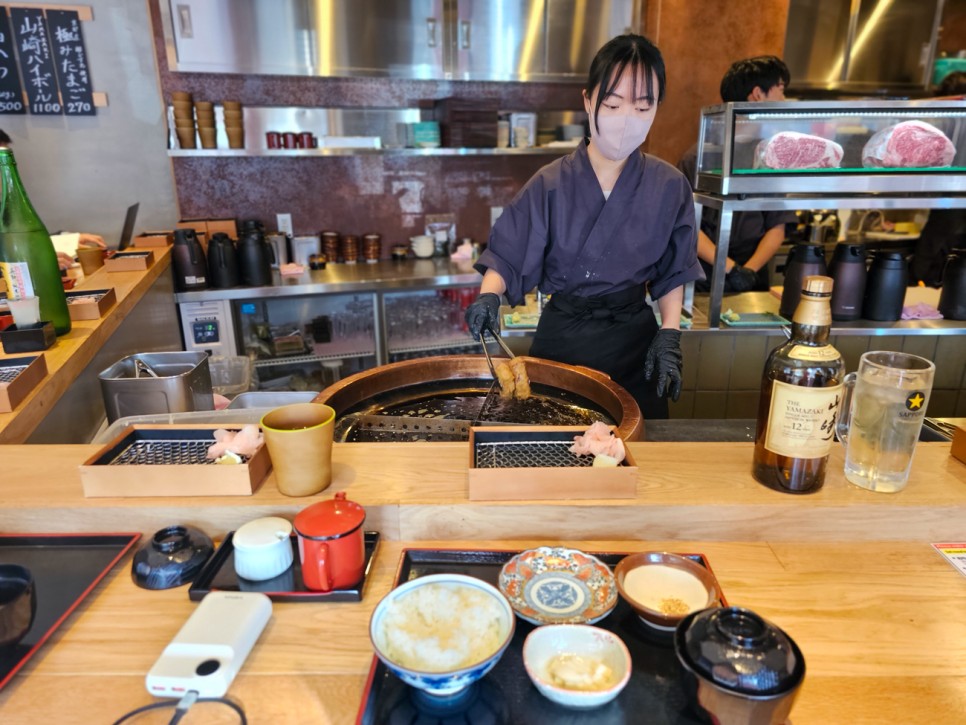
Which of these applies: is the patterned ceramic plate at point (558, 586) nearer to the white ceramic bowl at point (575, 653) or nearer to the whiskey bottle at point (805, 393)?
the white ceramic bowl at point (575, 653)

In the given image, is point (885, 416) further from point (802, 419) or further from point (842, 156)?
point (842, 156)

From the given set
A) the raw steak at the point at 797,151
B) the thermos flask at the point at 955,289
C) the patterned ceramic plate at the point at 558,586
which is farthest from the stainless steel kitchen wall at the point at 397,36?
the patterned ceramic plate at the point at 558,586

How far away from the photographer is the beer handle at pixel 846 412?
4.30 feet

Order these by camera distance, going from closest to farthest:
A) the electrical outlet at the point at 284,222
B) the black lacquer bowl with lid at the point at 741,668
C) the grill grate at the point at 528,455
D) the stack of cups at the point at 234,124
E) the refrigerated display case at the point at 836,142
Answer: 1. the black lacquer bowl with lid at the point at 741,668
2. the grill grate at the point at 528,455
3. the refrigerated display case at the point at 836,142
4. the stack of cups at the point at 234,124
5. the electrical outlet at the point at 284,222

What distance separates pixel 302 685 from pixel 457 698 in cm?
23

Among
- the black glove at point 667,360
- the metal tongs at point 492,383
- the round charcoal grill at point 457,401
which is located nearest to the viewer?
the round charcoal grill at point 457,401

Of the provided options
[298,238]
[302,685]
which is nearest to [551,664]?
[302,685]

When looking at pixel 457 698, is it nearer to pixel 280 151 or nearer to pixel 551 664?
pixel 551 664

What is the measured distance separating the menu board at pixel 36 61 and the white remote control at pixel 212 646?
4.40 metres

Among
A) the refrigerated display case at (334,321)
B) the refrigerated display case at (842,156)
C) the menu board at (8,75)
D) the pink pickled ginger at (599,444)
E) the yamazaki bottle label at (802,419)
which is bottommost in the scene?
the refrigerated display case at (334,321)

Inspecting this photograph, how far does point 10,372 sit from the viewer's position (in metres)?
1.69

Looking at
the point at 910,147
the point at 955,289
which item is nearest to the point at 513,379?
the point at 910,147

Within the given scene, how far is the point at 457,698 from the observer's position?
0.87 m

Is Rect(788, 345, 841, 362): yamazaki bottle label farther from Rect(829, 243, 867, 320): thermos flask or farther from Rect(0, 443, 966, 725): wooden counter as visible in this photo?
Rect(829, 243, 867, 320): thermos flask
